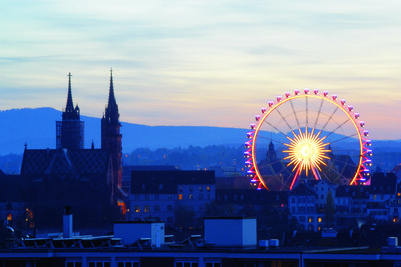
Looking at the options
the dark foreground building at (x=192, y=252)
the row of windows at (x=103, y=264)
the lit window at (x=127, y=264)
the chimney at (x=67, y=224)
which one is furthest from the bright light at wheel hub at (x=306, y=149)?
the lit window at (x=127, y=264)

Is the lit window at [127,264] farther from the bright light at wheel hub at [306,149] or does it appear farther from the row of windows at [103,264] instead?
the bright light at wheel hub at [306,149]

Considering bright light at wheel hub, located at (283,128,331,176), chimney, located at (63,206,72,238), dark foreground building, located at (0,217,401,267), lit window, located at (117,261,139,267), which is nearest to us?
dark foreground building, located at (0,217,401,267)

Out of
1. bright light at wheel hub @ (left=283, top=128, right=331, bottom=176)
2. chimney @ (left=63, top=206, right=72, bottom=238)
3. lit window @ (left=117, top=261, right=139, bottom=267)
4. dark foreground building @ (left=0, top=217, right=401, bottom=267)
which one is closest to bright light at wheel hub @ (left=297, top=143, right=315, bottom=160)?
bright light at wheel hub @ (left=283, top=128, right=331, bottom=176)

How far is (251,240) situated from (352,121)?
3401 inches

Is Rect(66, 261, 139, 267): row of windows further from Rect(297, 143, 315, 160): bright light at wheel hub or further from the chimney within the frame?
Rect(297, 143, 315, 160): bright light at wheel hub

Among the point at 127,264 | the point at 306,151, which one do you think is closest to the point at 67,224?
the point at 127,264

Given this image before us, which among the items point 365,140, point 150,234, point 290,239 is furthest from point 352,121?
point 150,234

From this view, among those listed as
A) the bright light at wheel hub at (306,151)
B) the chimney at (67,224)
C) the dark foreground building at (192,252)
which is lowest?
the dark foreground building at (192,252)

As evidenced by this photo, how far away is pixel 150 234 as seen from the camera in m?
63.9

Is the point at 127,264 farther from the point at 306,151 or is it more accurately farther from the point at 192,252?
the point at 306,151

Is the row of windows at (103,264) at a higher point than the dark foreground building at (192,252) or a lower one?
lower

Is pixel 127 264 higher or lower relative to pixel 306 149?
lower

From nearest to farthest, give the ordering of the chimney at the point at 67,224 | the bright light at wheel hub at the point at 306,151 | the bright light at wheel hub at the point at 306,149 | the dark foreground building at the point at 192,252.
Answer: the dark foreground building at the point at 192,252 → the chimney at the point at 67,224 → the bright light at wheel hub at the point at 306,151 → the bright light at wheel hub at the point at 306,149

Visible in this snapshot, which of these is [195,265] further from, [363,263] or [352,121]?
[352,121]
